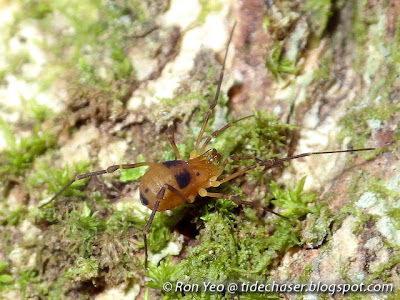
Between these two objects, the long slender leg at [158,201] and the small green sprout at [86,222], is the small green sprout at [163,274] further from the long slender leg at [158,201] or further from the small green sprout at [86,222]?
the small green sprout at [86,222]

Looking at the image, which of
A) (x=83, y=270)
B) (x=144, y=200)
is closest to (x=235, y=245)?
(x=144, y=200)

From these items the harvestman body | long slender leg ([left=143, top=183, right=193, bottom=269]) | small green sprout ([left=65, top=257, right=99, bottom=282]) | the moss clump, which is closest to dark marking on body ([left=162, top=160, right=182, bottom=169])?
the harvestman body

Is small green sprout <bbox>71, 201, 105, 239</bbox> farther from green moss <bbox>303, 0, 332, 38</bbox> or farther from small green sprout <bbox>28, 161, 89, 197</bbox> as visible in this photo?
green moss <bbox>303, 0, 332, 38</bbox>

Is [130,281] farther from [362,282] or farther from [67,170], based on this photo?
[362,282]

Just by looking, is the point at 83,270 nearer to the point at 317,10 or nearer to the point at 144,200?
the point at 144,200

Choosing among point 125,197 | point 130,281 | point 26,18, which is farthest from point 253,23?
A: point 130,281

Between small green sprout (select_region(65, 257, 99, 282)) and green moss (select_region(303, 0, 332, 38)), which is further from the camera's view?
green moss (select_region(303, 0, 332, 38))

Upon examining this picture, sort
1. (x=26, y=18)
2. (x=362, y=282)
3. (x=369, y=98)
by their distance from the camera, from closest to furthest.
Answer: (x=362, y=282) → (x=369, y=98) → (x=26, y=18)
